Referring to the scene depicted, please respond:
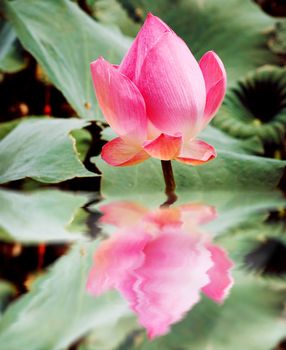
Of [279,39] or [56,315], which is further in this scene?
[279,39]

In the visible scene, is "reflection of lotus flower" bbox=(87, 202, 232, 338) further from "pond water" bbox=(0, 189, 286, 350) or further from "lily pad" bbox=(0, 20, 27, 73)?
"lily pad" bbox=(0, 20, 27, 73)

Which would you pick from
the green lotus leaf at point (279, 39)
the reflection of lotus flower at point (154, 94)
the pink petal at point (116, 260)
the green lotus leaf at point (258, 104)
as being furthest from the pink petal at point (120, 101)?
the green lotus leaf at point (279, 39)

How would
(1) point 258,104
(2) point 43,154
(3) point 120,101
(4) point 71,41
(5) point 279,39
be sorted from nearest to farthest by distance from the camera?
1. (3) point 120,101
2. (2) point 43,154
3. (4) point 71,41
4. (1) point 258,104
5. (5) point 279,39

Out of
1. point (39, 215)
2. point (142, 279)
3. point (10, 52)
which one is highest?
point (142, 279)

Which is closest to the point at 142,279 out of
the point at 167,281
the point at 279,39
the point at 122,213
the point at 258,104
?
the point at 167,281

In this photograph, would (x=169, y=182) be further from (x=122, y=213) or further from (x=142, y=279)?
(x=142, y=279)

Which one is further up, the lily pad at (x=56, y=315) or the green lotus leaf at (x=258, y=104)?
the lily pad at (x=56, y=315)

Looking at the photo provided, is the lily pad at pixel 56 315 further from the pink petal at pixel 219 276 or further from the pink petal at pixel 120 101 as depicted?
the pink petal at pixel 120 101

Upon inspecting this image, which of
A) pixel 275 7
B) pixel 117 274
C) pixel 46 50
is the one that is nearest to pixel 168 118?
pixel 117 274
